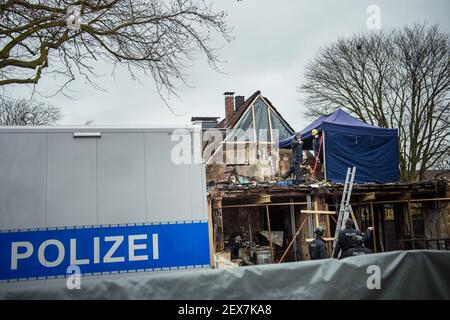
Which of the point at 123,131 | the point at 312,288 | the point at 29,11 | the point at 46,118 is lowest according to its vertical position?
the point at 312,288

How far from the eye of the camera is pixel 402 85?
2881cm

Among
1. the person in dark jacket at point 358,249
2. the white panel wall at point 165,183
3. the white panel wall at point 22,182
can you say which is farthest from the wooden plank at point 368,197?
the white panel wall at point 22,182

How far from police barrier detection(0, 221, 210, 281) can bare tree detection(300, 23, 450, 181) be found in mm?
24605

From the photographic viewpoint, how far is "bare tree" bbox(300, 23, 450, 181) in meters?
27.9

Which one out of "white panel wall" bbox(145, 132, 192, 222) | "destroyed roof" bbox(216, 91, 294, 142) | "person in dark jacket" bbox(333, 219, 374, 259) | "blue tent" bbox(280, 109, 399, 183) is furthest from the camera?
"destroyed roof" bbox(216, 91, 294, 142)

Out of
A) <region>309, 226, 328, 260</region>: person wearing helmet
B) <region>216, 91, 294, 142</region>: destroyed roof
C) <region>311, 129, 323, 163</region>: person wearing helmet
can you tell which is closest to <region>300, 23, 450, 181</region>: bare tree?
<region>216, 91, 294, 142</region>: destroyed roof

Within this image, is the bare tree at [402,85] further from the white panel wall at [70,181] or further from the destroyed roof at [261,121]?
the white panel wall at [70,181]

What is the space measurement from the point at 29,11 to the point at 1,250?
Answer: 19.0ft

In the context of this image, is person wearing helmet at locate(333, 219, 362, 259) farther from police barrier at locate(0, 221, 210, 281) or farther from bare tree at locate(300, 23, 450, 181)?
bare tree at locate(300, 23, 450, 181)

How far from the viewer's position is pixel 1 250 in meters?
6.72

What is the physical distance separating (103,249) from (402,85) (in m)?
25.8

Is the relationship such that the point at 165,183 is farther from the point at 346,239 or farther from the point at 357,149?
the point at 357,149

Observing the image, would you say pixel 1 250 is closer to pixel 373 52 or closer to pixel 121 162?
pixel 121 162

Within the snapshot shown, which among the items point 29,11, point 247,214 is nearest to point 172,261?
point 29,11
